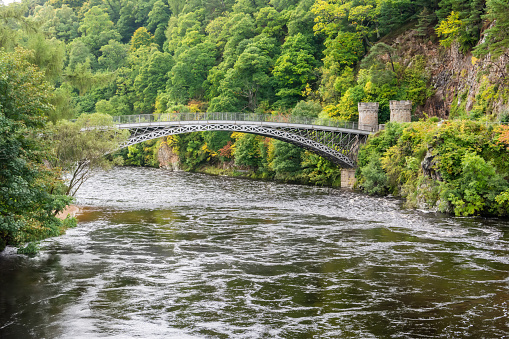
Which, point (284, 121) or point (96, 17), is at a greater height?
point (96, 17)

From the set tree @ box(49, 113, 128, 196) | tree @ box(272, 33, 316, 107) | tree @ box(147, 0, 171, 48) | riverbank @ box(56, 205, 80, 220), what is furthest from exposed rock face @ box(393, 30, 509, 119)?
tree @ box(147, 0, 171, 48)

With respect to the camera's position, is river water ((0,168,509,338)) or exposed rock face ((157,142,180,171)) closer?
river water ((0,168,509,338))

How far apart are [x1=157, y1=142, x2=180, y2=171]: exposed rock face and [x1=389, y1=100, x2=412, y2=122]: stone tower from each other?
132 feet

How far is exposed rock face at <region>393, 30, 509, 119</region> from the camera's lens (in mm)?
43625

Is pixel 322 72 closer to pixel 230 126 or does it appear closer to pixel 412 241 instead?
pixel 230 126

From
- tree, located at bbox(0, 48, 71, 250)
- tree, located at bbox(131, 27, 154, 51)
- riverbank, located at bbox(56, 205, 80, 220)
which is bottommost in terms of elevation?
riverbank, located at bbox(56, 205, 80, 220)

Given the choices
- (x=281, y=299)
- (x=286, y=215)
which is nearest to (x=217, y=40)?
(x=286, y=215)

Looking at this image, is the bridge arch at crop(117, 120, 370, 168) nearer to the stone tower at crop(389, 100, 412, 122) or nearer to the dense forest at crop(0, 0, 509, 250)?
the dense forest at crop(0, 0, 509, 250)

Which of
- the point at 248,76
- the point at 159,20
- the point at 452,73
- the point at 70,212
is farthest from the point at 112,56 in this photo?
the point at 70,212

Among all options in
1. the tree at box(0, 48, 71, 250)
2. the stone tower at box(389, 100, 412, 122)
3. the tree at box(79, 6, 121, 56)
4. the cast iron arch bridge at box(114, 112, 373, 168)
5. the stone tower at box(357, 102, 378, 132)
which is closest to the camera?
the tree at box(0, 48, 71, 250)

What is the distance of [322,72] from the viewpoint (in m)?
69.8

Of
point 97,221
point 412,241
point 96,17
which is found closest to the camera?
point 412,241

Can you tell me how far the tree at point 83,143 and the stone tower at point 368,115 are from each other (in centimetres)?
2967

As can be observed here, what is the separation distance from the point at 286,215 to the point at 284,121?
66.5ft
